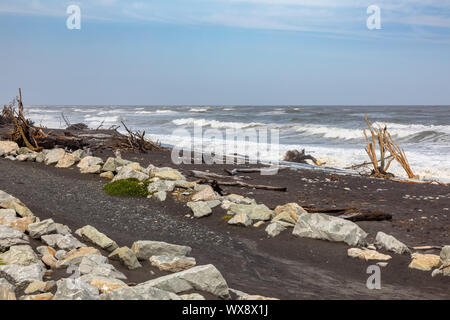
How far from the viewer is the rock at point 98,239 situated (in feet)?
20.3

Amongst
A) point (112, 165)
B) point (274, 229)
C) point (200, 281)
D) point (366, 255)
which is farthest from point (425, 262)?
point (112, 165)

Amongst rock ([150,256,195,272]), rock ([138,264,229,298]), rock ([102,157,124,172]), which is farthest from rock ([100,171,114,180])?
rock ([138,264,229,298])

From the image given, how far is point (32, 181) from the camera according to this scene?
11180 mm

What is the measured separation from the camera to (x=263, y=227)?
321 inches

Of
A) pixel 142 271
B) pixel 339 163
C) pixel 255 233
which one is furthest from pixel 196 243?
pixel 339 163

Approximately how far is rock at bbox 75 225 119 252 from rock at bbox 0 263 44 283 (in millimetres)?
1505

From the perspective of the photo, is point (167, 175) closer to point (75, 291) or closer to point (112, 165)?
point (112, 165)

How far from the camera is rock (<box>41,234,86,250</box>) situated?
5926 millimetres

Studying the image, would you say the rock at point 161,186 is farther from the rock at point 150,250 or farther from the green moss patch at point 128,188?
the rock at point 150,250

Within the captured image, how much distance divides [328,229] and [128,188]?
4964 millimetres

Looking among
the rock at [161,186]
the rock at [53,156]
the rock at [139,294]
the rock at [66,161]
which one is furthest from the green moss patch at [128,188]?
the rock at [139,294]
